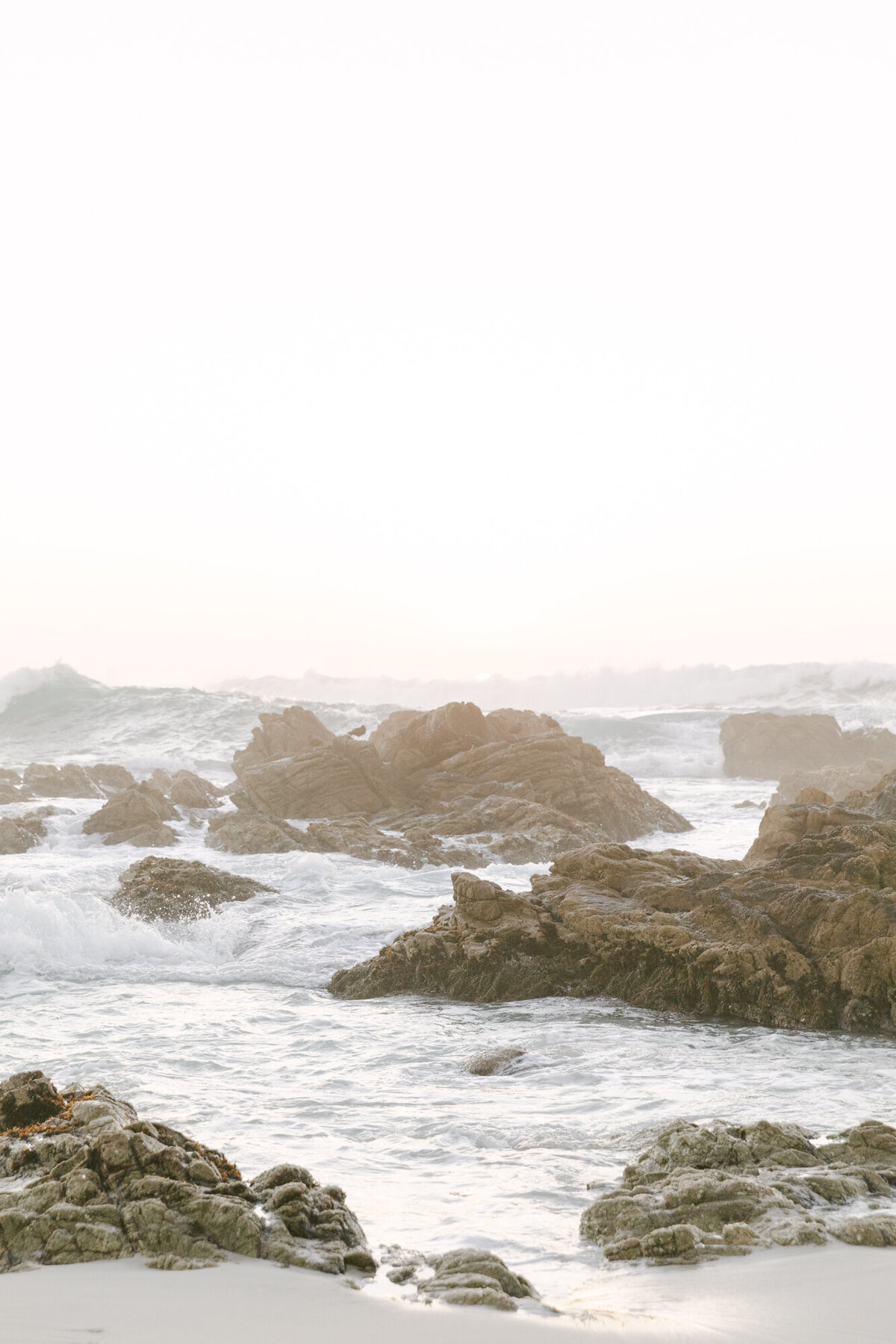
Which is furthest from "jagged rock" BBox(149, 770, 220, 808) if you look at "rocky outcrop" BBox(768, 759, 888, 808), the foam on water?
"rocky outcrop" BBox(768, 759, 888, 808)

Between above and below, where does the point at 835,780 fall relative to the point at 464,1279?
below

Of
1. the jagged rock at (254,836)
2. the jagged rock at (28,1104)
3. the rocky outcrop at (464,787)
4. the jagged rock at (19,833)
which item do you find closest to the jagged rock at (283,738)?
the rocky outcrop at (464,787)

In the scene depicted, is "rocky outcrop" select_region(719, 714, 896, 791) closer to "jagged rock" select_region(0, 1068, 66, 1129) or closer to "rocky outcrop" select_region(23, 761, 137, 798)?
"rocky outcrop" select_region(23, 761, 137, 798)

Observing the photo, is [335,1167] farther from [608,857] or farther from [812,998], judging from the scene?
[608,857]

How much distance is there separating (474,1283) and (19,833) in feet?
65.7

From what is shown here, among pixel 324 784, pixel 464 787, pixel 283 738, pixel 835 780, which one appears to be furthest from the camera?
pixel 835 780

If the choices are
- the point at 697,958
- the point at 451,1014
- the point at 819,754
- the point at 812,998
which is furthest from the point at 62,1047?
the point at 819,754

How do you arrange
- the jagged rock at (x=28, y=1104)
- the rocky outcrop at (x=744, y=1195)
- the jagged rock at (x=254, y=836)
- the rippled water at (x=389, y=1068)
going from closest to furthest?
1. the rocky outcrop at (x=744, y=1195)
2. the rippled water at (x=389, y=1068)
3. the jagged rock at (x=28, y=1104)
4. the jagged rock at (x=254, y=836)

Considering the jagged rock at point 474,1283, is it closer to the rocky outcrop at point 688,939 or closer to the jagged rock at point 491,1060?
the jagged rock at point 491,1060

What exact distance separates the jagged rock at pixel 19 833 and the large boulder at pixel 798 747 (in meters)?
30.2

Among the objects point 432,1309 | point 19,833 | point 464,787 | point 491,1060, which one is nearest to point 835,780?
point 464,787

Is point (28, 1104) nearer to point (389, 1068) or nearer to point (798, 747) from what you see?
point (389, 1068)

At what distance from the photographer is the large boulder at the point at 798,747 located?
42406 millimetres

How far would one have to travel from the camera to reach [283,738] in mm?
29969
